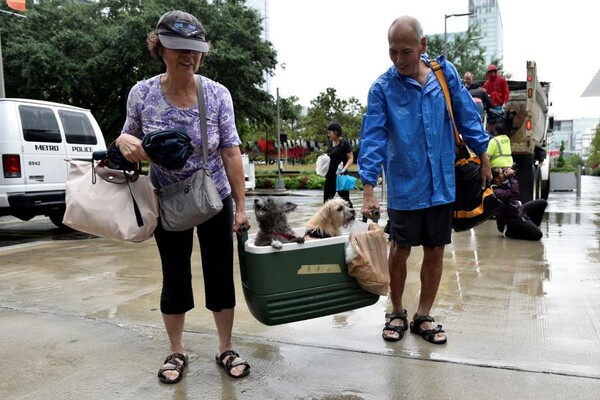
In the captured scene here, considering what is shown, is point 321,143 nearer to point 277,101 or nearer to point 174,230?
point 277,101

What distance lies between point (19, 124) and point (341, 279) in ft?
22.3

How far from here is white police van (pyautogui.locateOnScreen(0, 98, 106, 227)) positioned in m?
7.73

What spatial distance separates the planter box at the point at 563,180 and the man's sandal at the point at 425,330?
1640cm

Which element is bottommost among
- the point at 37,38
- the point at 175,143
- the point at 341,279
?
the point at 341,279

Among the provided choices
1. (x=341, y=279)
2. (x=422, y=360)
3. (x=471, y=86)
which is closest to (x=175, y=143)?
(x=341, y=279)

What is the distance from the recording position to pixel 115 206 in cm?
272

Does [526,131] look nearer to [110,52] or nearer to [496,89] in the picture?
[496,89]

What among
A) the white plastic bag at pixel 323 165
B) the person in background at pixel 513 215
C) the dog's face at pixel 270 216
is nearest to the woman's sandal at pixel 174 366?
the dog's face at pixel 270 216

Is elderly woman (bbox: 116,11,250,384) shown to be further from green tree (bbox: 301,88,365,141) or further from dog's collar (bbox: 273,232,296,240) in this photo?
green tree (bbox: 301,88,365,141)

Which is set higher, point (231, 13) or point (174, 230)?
point (231, 13)

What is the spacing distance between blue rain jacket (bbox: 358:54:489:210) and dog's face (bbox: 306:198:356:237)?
0.26 m

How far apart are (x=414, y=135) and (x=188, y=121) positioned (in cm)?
142

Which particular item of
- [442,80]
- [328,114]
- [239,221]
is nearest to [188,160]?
[239,221]

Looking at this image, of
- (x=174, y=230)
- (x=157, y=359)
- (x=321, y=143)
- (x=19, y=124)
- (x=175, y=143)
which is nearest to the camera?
(x=175, y=143)
